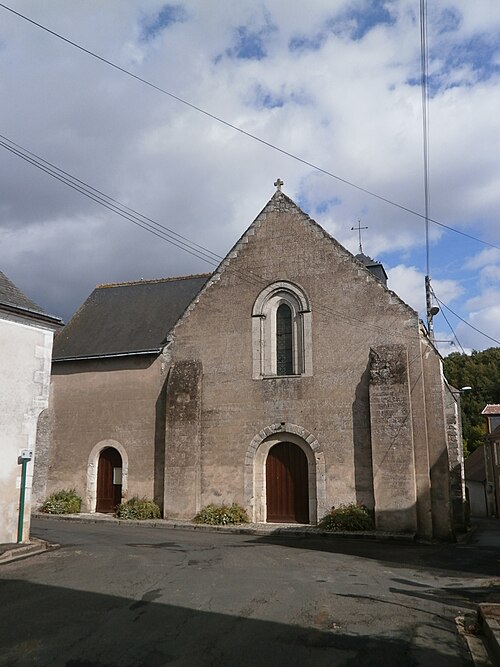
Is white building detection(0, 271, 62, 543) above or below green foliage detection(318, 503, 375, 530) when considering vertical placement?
above

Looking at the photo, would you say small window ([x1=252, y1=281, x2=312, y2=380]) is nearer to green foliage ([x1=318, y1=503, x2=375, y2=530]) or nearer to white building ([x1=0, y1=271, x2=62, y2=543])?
green foliage ([x1=318, y1=503, x2=375, y2=530])

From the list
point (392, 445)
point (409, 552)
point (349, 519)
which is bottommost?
point (409, 552)

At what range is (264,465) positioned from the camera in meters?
17.6

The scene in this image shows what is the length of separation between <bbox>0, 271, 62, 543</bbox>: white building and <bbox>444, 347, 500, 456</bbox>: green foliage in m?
52.7

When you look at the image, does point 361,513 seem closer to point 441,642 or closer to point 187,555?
point 187,555

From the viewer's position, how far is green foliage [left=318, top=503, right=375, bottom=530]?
1564cm

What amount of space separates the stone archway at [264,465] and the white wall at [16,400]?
7.09 metres

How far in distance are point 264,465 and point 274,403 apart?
1.90 m

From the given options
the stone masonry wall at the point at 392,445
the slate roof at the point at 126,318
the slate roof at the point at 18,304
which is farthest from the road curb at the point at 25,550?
the slate roof at the point at 126,318

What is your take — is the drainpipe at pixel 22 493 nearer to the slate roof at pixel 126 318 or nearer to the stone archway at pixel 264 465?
the stone archway at pixel 264 465

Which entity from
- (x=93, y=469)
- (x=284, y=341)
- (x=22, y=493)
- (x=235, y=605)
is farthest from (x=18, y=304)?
(x=93, y=469)

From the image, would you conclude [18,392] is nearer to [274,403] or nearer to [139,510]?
[139,510]

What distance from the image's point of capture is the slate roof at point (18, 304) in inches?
458

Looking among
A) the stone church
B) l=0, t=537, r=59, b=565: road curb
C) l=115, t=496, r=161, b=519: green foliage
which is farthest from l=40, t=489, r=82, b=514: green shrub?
l=0, t=537, r=59, b=565: road curb
